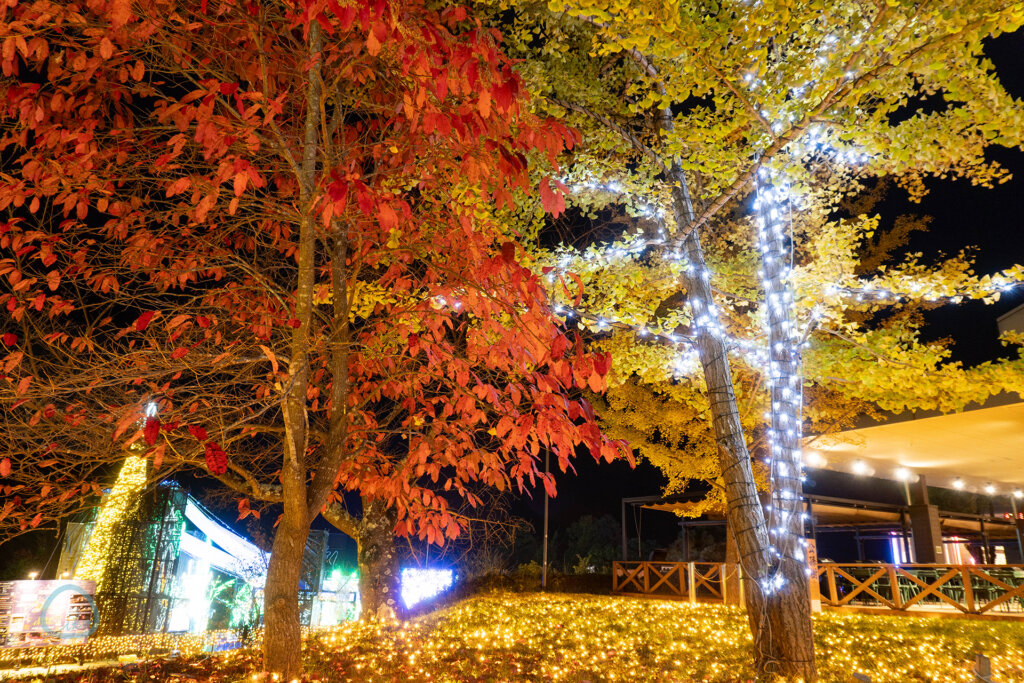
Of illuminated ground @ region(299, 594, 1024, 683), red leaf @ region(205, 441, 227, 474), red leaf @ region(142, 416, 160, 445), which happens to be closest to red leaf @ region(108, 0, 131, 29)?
red leaf @ region(142, 416, 160, 445)

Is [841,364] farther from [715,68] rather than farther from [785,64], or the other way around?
[715,68]

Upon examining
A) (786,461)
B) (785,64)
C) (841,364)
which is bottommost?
(786,461)

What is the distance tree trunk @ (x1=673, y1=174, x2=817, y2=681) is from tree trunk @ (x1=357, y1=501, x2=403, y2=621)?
6201 mm

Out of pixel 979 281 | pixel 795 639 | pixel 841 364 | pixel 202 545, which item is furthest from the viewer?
pixel 202 545

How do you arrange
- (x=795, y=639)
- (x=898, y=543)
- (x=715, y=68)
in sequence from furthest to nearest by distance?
(x=898, y=543) < (x=795, y=639) < (x=715, y=68)

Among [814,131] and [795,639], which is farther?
[814,131]

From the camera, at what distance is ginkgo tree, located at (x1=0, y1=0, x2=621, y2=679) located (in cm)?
332

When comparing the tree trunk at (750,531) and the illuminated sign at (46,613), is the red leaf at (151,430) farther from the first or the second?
the illuminated sign at (46,613)

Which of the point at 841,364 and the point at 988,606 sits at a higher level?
the point at 841,364

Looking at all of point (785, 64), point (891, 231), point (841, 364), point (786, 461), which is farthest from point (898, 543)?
point (785, 64)

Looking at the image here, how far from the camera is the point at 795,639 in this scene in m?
5.35

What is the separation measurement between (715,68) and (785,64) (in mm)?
1071

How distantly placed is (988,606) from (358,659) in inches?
436

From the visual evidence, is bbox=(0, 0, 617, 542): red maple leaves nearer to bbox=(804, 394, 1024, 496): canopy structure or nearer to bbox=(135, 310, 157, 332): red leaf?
bbox=(135, 310, 157, 332): red leaf
